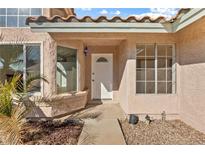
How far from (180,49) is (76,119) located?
5.18m

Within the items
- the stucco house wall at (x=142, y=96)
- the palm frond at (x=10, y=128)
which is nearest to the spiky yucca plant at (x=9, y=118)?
the palm frond at (x=10, y=128)

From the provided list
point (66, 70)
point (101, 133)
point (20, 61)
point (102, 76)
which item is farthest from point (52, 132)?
point (102, 76)

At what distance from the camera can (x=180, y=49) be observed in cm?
988

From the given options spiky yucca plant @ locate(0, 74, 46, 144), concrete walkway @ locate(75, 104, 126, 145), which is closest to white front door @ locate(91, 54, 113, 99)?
concrete walkway @ locate(75, 104, 126, 145)

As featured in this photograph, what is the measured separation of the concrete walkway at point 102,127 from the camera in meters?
7.03

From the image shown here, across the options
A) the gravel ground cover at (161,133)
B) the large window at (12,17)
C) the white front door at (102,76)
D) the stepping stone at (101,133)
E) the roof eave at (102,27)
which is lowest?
the gravel ground cover at (161,133)

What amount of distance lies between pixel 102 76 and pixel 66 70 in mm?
4198

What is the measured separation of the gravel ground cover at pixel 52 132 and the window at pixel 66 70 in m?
2.13

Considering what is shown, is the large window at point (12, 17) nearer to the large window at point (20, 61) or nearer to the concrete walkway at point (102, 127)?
the large window at point (20, 61)

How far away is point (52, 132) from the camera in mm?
8047

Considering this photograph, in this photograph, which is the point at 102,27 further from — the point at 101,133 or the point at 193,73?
the point at 101,133

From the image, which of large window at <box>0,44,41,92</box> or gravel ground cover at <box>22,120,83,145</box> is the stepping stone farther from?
large window at <box>0,44,41,92</box>
